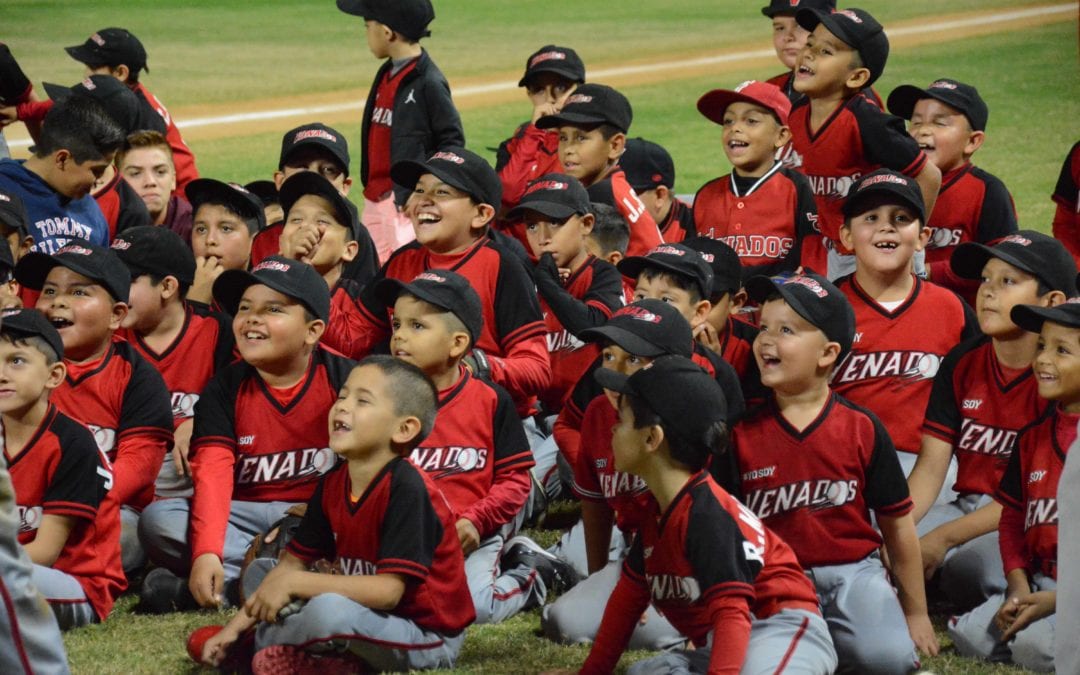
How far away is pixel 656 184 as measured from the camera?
6.95 m

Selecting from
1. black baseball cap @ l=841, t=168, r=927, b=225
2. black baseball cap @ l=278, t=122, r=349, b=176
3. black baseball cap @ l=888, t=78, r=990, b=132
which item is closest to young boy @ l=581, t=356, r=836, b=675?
black baseball cap @ l=841, t=168, r=927, b=225

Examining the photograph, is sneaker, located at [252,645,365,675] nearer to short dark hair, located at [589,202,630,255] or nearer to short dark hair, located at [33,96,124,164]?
short dark hair, located at [589,202,630,255]

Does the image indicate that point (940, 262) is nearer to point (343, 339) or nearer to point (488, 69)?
point (343, 339)

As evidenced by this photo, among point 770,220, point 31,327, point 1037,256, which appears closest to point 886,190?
point 1037,256

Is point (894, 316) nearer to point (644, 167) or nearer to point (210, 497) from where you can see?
point (210, 497)

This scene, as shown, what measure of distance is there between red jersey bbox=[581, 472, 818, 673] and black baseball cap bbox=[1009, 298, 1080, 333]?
39.8 inches

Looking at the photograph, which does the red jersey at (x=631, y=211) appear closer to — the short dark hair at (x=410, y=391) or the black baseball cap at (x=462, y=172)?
the black baseball cap at (x=462, y=172)

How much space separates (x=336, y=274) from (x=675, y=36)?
49.1 ft

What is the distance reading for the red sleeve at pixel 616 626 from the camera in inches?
138

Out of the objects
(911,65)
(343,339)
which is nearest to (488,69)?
(911,65)

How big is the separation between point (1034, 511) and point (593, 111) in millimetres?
2741

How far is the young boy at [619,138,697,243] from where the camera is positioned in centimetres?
679

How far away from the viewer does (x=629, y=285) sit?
5789 mm

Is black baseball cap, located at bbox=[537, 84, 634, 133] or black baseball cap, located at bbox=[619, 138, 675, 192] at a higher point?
black baseball cap, located at bbox=[537, 84, 634, 133]
